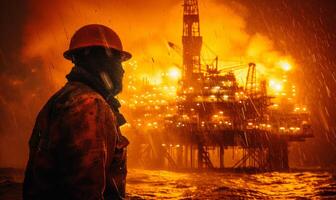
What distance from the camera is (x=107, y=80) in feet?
7.60

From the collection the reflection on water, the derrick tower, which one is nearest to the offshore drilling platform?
the derrick tower

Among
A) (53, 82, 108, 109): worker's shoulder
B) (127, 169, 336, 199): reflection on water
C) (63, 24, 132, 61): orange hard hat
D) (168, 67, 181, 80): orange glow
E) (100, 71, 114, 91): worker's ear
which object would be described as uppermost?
(168, 67, 181, 80): orange glow

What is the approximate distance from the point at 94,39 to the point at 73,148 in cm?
94

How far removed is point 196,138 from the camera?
1678 inches

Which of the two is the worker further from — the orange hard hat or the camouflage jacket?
the orange hard hat

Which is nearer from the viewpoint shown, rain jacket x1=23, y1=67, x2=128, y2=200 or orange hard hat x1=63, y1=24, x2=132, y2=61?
rain jacket x1=23, y1=67, x2=128, y2=200

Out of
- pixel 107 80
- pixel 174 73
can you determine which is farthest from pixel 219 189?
pixel 174 73

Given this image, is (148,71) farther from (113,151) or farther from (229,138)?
(113,151)

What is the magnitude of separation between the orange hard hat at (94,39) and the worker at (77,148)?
211mm

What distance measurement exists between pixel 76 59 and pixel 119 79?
370mm

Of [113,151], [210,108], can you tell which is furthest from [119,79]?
[210,108]

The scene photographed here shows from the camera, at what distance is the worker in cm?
176

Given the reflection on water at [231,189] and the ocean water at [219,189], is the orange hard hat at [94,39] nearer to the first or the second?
the ocean water at [219,189]

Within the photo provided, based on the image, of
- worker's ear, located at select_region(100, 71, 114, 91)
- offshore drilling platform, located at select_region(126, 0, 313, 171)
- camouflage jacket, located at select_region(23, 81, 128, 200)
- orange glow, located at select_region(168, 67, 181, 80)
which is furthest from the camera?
orange glow, located at select_region(168, 67, 181, 80)
